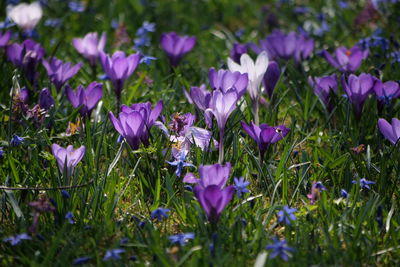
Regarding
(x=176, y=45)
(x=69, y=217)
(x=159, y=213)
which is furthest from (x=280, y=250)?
(x=176, y=45)

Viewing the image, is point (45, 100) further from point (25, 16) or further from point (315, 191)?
point (25, 16)

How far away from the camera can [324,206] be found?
75.5 inches

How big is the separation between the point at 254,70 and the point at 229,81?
0.21m

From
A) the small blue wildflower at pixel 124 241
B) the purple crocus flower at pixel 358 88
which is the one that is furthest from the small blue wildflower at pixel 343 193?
the small blue wildflower at pixel 124 241

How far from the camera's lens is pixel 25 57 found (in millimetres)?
2789

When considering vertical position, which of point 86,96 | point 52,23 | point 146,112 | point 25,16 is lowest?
point 52,23

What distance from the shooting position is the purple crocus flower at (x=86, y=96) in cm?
248

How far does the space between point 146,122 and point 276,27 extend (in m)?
2.24

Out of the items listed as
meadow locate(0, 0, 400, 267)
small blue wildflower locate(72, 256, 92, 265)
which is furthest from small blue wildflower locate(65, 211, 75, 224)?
small blue wildflower locate(72, 256, 92, 265)

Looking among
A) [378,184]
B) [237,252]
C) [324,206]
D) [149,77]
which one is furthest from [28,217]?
[149,77]

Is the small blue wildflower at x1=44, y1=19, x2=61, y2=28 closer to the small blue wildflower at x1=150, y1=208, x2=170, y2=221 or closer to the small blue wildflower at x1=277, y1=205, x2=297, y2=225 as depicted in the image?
the small blue wildflower at x1=150, y1=208, x2=170, y2=221

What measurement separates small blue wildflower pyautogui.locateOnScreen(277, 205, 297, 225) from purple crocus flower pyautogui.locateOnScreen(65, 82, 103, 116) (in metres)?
1.00

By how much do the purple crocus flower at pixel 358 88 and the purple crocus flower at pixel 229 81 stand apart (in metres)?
0.47

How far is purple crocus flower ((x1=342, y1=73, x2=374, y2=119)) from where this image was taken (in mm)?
2467
